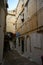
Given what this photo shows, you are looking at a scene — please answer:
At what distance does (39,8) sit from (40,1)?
0.54m

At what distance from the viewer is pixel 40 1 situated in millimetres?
9914

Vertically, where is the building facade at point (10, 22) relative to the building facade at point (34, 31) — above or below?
above

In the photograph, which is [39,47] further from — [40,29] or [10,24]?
[10,24]

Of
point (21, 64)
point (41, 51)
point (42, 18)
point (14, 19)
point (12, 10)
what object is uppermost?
point (12, 10)

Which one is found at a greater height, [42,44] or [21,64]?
[42,44]

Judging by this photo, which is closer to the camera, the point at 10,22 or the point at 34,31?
the point at 34,31

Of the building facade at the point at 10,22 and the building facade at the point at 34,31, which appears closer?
the building facade at the point at 34,31

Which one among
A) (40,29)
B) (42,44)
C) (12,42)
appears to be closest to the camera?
(42,44)

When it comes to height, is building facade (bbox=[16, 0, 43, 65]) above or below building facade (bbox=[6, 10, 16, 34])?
below

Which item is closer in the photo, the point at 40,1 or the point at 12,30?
the point at 40,1

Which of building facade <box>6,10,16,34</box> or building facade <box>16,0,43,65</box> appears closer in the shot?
building facade <box>16,0,43,65</box>

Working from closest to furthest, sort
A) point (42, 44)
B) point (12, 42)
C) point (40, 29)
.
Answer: point (42, 44) < point (40, 29) < point (12, 42)

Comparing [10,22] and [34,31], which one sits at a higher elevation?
[10,22]

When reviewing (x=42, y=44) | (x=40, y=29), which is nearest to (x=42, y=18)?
(x=40, y=29)
